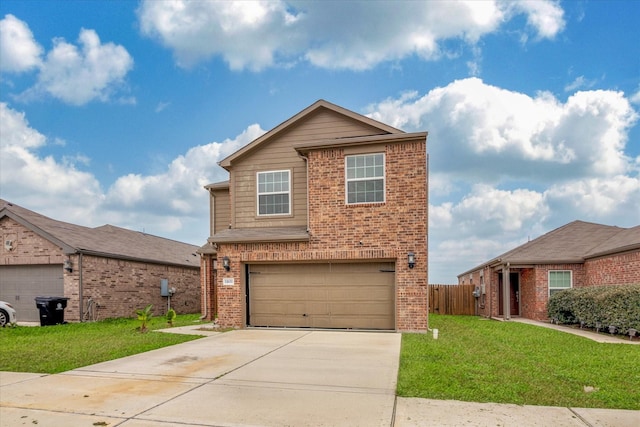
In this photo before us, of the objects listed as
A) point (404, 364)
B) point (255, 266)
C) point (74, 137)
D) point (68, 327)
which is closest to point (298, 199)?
point (255, 266)

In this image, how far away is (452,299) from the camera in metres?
23.0

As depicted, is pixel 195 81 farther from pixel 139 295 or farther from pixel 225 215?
pixel 139 295

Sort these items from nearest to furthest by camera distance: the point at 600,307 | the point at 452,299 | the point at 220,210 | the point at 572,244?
the point at 600,307
the point at 220,210
the point at 572,244
the point at 452,299

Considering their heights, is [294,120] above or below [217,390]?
above

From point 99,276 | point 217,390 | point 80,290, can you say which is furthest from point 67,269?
point 217,390

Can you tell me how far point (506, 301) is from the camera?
18.3 meters

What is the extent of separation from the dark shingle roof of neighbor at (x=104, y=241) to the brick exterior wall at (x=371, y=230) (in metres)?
7.77

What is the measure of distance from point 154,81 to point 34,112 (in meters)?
5.44

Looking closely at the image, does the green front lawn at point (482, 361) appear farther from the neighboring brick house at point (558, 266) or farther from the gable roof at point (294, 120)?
the gable roof at point (294, 120)

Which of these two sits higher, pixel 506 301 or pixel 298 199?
pixel 298 199

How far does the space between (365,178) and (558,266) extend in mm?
10437

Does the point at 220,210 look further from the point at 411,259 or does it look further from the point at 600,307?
the point at 600,307

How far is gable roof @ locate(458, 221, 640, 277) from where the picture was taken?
659 inches

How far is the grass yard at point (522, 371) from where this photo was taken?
5.69 m
